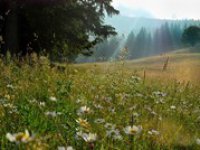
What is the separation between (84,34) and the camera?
2095cm

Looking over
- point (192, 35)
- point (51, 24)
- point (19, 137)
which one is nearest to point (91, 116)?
point (19, 137)

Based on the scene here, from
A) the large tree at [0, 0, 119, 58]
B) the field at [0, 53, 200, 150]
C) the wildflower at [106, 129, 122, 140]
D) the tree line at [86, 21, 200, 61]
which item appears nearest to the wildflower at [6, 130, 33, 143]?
the field at [0, 53, 200, 150]

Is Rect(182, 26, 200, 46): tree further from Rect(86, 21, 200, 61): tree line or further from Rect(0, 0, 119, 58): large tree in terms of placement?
Rect(0, 0, 119, 58): large tree

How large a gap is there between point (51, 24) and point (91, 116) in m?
14.1

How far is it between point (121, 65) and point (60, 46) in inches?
449

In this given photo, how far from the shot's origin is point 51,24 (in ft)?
61.3

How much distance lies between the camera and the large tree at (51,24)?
725 inches

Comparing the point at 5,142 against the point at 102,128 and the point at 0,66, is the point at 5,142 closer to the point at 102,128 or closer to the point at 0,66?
the point at 102,128

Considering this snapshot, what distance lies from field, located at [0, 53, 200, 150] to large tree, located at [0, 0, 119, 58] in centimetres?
999

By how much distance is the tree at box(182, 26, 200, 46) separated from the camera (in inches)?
4705

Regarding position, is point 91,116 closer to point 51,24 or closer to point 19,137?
point 19,137

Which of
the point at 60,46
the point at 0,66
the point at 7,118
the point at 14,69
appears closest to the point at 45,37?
the point at 60,46

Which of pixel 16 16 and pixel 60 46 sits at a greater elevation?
pixel 16 16

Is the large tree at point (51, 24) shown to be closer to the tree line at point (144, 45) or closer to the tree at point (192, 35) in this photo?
the tree at point (192, 35)
